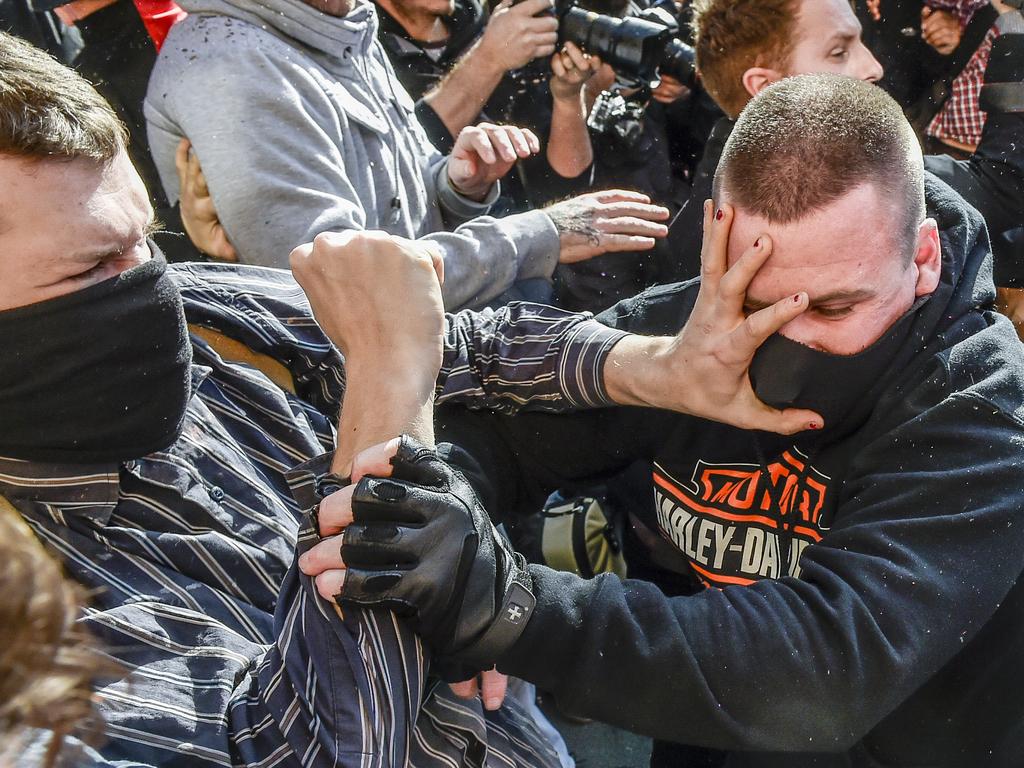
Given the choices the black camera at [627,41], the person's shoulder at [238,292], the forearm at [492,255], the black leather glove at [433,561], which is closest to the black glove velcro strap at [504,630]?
the black leather glove at [433,561]

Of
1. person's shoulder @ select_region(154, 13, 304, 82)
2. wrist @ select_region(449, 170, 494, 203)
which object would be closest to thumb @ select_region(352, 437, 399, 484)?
person's shoulder @ select_region(154, 13, 304, 82)

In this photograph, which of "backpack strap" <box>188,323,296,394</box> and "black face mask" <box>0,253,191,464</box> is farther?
"backpack strap" <box>188,323,296,394</box>

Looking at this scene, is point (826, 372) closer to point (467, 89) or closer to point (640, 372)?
point (640, 372)

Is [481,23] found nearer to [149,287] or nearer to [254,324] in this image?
[254,324]

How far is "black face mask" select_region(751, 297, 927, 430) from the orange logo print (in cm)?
14

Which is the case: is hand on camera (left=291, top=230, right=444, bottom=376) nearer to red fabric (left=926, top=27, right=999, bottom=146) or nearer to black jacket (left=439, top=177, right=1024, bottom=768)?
black jacket (left=439, top=177, right=1024, bottom=768)

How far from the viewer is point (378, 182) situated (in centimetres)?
241

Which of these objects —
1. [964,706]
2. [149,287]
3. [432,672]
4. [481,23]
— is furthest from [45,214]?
[481,23]

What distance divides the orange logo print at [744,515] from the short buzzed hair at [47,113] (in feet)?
3.61

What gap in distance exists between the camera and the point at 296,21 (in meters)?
2.24

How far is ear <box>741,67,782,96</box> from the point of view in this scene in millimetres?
2652

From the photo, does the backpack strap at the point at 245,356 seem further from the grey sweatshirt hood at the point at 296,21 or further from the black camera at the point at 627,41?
the black camera at the point at 627,41

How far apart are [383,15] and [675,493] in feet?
7.11

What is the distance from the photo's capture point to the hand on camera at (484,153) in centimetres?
247
